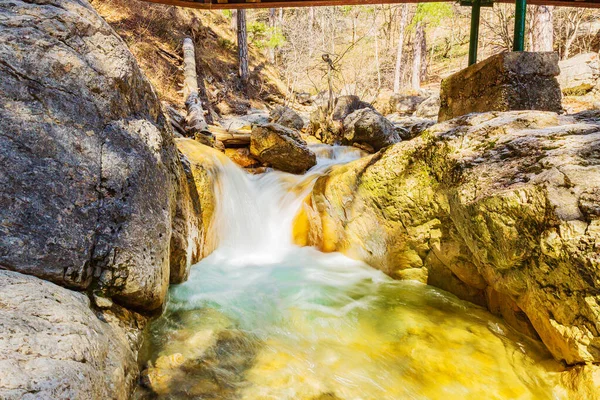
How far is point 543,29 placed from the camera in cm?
1107

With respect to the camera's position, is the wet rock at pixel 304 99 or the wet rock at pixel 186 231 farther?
the wet rock at pixel 304 99

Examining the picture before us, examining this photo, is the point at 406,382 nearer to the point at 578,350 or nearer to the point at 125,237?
the point at 578,350

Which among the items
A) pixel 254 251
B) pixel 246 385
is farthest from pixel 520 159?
pixel 254 251

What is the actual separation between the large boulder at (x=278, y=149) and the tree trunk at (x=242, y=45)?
10667mm

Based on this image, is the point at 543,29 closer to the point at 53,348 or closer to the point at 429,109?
the point at 429,109

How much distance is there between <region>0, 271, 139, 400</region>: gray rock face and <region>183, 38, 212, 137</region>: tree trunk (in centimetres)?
615

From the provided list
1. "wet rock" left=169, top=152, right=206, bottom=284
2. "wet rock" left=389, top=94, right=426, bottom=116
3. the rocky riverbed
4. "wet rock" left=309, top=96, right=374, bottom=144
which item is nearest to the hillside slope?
"wet rock" left=309, top=96, right=374, bottom=144

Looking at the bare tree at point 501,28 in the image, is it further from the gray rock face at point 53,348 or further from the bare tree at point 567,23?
the gray rock face at point 53,348

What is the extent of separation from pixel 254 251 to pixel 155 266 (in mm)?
2909

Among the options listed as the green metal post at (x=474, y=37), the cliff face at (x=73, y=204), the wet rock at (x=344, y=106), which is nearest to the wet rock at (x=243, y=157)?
the cliff face at (x=73, y=204)

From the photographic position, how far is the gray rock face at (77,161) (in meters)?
1.86

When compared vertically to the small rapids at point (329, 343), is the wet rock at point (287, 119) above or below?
above

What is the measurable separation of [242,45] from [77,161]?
1647cm

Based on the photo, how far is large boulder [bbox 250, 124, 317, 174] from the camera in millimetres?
7180
